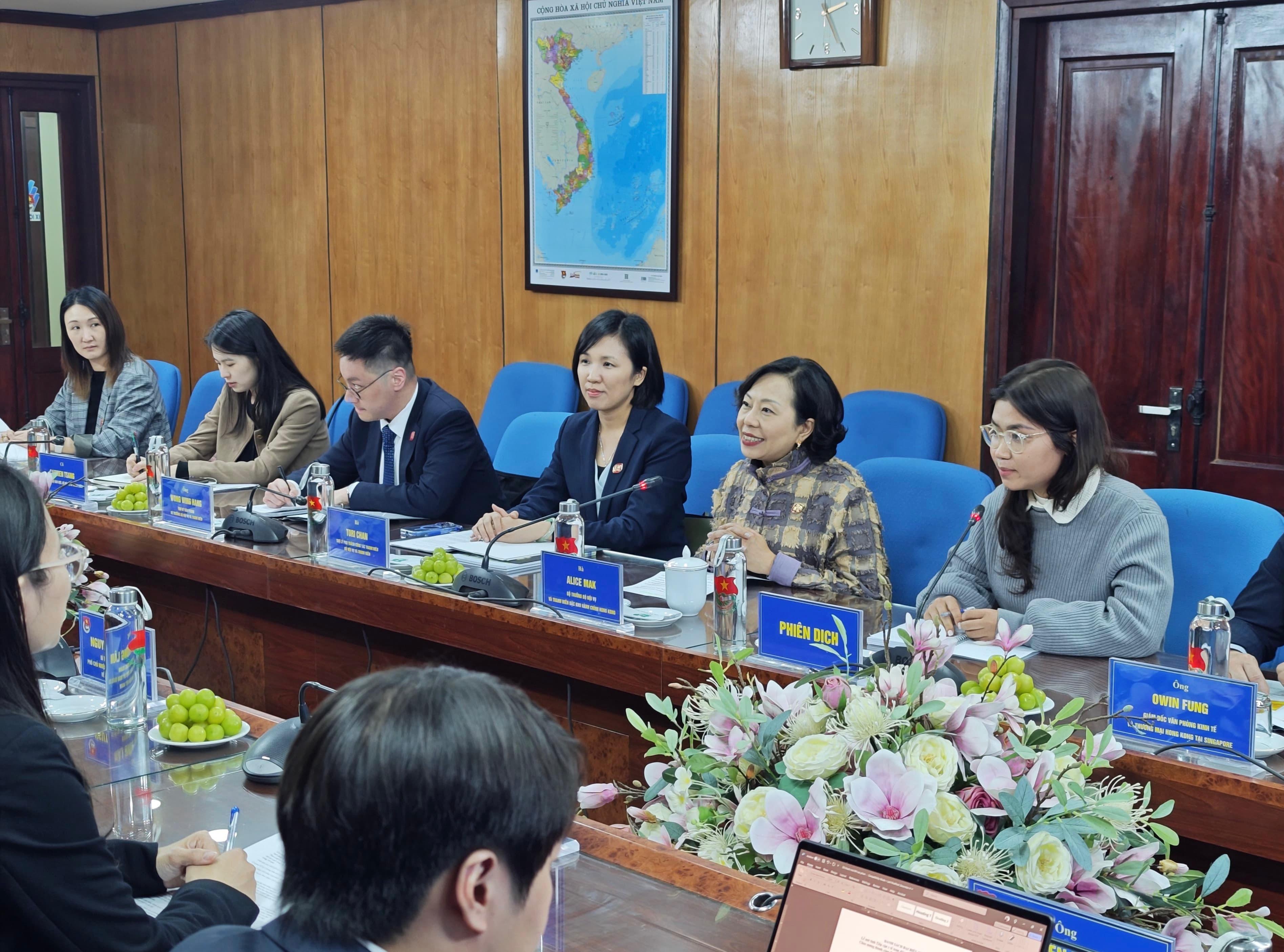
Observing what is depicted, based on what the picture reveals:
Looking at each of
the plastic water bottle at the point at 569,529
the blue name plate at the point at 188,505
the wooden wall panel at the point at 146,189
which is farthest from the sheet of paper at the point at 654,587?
the wooden wall panel at the point at 146,189

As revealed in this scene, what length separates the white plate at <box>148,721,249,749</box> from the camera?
1.88 m

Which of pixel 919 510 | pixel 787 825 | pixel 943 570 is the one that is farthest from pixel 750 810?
pixel 919 510

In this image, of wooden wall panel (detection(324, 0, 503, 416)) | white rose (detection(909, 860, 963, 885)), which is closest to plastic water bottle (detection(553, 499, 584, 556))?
white rose (detection(909, 860, 963, 885))

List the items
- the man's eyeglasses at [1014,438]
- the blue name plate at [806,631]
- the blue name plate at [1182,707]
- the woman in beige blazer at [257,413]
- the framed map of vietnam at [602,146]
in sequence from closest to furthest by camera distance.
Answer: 1. the blue name plate at [1182,707]
2. the blue name plate at [806,631]
3. the man's eyeglasses at [1014,438]
4. the woman in beige blazer at [257,413]
5. the framed map of vietnam at [602,146]

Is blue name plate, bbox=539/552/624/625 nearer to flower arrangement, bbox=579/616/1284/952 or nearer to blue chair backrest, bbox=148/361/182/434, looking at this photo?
flower arrangement, bbox=579/616/1284/952

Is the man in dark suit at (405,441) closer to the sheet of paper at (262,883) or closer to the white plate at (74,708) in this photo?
the white plate at (74,708)

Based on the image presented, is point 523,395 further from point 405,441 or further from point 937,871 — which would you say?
point 937,871

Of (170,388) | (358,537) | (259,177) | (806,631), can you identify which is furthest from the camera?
(259,177)

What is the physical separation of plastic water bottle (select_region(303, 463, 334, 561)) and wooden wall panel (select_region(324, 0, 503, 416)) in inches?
105

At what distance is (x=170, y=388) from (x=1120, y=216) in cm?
355

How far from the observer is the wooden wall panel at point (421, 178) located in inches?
225

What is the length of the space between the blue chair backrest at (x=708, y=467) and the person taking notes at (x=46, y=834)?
2.30 metres

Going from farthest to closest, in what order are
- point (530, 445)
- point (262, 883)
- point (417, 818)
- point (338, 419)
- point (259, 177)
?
point (259, 177) → point (338, 419) → point (530, 445) → point (262, 883) → point (417, 818)

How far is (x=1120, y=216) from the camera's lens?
13.5 feet
